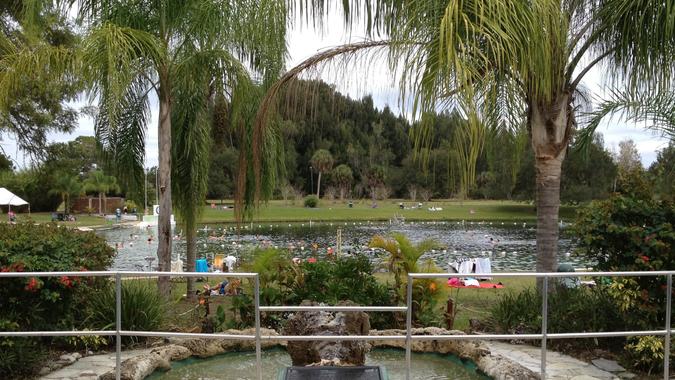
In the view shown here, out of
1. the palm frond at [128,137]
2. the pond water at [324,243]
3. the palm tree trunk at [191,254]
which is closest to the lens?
the palm frond at [128,137]

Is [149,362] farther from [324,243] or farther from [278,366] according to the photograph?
[324,243]

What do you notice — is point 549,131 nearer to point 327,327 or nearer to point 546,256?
point 546,256

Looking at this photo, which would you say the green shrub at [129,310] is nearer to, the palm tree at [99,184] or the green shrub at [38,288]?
the green shrub at [38,288]

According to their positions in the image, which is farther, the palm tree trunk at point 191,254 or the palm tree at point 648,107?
the palm tree trunk at point 191,254

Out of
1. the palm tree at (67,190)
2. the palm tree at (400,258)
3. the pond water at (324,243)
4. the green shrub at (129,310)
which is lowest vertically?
the pond water at (324,243)

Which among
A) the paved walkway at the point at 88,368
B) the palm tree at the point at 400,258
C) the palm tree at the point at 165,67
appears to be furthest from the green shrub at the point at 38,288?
the palm tree at the point at 400,258

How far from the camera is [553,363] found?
673 centimetres

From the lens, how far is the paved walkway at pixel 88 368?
609 centimetres

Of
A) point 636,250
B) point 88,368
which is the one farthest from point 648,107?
point 88,368

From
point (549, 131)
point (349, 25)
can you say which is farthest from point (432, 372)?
point (349, 25)

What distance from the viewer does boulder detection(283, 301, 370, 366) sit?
22.0 feet

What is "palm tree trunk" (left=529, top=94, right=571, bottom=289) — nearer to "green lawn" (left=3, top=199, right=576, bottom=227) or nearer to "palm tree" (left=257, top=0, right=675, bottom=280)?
"palm tree" (left=257, top=0, right=675, bottom=280)

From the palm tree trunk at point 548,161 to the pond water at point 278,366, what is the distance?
6.27ft

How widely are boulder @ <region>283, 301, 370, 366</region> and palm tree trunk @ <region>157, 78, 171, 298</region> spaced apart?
11.8 ft
